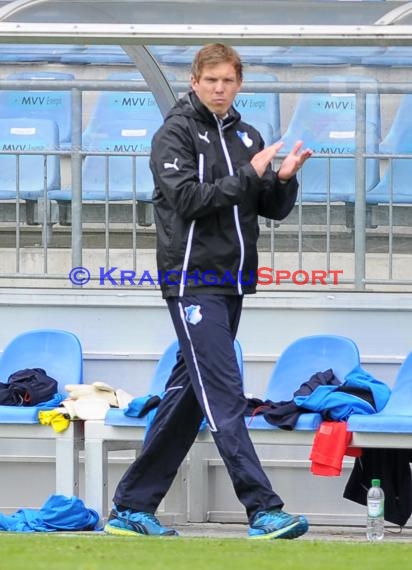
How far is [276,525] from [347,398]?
4.84 ft

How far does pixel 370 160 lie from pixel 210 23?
1.45m

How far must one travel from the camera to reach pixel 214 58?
6.20 m

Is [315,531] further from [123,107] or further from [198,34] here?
[123,107]

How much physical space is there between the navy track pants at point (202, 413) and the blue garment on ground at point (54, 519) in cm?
69

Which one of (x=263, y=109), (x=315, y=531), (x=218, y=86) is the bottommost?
(x=315, y=531)

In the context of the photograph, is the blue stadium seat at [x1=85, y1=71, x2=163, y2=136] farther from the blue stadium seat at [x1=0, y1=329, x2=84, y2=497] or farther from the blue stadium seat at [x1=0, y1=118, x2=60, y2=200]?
the blue stadium seat at [x1=0, y1=329, x2=84, y2=497]

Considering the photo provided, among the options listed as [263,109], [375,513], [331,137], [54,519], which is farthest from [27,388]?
[331,137]

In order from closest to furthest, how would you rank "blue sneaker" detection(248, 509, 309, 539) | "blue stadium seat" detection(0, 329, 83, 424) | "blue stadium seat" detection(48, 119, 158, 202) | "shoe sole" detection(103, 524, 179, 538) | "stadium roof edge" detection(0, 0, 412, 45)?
"blue sneaker" detection(248, 509, 309, 539) < "shoe sole" detection(103, 524, 179, 538) < "stadium roof edge" detection(0, 0, 412, 45) < "blue stadium seat" detection(0, 329, 83, 424) < "blue stadium seat" detection(48, 119, 158, 202)

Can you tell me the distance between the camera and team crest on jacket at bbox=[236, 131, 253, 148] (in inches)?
249

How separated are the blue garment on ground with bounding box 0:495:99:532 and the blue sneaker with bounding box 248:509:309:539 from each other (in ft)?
4.50

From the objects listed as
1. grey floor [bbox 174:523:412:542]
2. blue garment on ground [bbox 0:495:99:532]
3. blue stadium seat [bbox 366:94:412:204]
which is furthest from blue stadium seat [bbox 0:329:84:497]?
blue stadium seat [bbox 366:94:412:204]

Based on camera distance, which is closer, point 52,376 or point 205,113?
point 205,113

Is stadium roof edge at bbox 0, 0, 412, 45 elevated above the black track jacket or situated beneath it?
elevated above

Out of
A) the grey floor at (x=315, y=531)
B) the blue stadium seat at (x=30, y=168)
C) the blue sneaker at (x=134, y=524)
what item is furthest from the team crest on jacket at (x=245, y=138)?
the blue stadium seat at (x=30, y=168)
